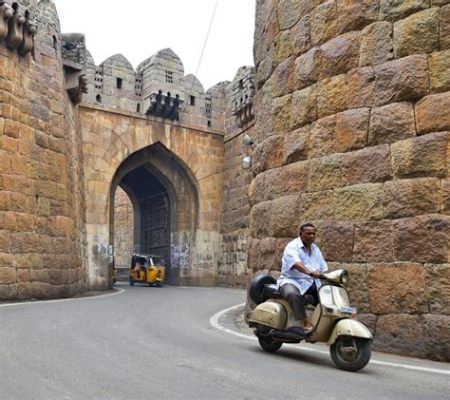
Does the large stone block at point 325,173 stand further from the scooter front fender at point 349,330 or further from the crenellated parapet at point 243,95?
the crenellated parapet at point 243,95

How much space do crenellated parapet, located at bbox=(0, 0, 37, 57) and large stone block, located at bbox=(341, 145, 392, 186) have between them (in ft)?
35.5

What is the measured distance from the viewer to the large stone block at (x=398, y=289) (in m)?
6.05

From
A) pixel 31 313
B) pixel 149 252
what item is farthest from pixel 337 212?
pixel 149 252

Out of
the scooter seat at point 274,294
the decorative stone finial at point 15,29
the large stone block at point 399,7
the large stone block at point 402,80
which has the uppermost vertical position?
the decorative stone finial at point 15,29

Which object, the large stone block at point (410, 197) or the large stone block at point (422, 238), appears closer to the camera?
the large stone block at point (422, 238)

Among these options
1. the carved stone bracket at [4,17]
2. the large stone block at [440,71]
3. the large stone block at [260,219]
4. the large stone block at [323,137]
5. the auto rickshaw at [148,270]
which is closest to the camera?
the large stone block at [440,71]

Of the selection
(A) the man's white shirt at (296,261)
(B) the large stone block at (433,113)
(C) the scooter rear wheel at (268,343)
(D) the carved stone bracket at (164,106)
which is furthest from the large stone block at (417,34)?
(D) the carved stone bracket at (164,106)

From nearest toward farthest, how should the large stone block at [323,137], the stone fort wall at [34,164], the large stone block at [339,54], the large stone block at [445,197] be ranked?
the large stone block at [445,197], the large stone block at [339,54], the large stone block at [323,137], the stone fort wall at [34,164]

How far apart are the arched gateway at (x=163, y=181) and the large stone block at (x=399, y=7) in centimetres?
1671

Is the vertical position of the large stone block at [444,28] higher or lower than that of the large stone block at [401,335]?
higher

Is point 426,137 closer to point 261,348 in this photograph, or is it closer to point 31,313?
point 261,348

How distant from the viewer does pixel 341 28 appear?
25.3 feet

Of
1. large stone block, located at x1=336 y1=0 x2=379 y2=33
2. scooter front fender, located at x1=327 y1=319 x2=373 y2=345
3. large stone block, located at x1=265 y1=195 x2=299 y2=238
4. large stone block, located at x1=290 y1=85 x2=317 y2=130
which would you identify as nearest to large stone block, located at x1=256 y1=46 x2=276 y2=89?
large stone block, located at x1=290 y1=85 x2=317 y2=130

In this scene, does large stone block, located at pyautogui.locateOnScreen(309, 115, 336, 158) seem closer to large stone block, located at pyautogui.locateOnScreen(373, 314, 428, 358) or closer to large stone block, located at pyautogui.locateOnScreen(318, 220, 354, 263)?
large stone block, located at pyautogui.locateOnScreen(318, 220, 354, 263)
